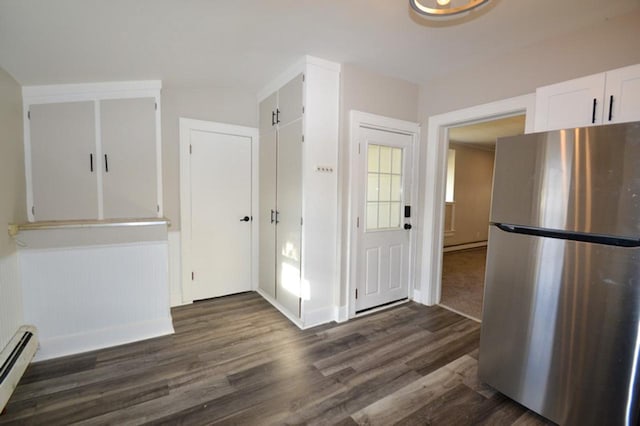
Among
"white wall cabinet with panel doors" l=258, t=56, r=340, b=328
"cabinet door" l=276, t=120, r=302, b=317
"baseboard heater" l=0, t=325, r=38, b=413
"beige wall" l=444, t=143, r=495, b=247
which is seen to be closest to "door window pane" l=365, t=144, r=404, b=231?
"white wall cabinet with panel doors" l=258, t=56, r=340, b=328

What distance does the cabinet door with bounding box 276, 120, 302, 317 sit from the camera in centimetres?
277

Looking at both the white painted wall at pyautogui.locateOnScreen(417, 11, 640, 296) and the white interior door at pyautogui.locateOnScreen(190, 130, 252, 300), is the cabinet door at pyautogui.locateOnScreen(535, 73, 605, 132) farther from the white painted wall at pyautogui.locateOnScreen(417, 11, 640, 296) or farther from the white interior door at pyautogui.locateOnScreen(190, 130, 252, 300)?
the white interior door at pyautogui.locateOnScreen(190, 130, 252, 300)

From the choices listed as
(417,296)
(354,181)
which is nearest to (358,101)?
(354,181)

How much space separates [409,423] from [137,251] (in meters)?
2.45

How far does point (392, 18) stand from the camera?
2021 mm

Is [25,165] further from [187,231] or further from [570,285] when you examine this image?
[570,285]

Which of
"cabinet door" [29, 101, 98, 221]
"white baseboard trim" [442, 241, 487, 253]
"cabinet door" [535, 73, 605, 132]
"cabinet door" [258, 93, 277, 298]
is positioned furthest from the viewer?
"white baseboard trim" [442, 241, 487, 253]

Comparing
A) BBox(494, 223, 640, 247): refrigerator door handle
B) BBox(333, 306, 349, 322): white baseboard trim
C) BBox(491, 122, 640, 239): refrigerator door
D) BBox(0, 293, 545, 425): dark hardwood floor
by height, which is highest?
BBox(491, 122, 640, 239): refrigerator door

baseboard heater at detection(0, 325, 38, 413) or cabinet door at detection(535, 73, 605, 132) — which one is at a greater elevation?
cabinet door at detection(535, 73, 605, 132)

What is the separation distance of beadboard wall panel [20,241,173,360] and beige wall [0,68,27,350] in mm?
130

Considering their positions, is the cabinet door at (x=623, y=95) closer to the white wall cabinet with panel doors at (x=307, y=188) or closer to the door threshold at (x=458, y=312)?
the white wall cabinet with panel doors at (x=307, y=188)

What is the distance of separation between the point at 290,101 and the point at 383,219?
1601 millimetres

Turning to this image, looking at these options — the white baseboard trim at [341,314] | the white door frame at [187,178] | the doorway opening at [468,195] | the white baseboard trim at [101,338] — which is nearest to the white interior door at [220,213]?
the white door frame at [187,178]

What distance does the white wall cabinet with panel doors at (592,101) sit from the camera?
1.70m
